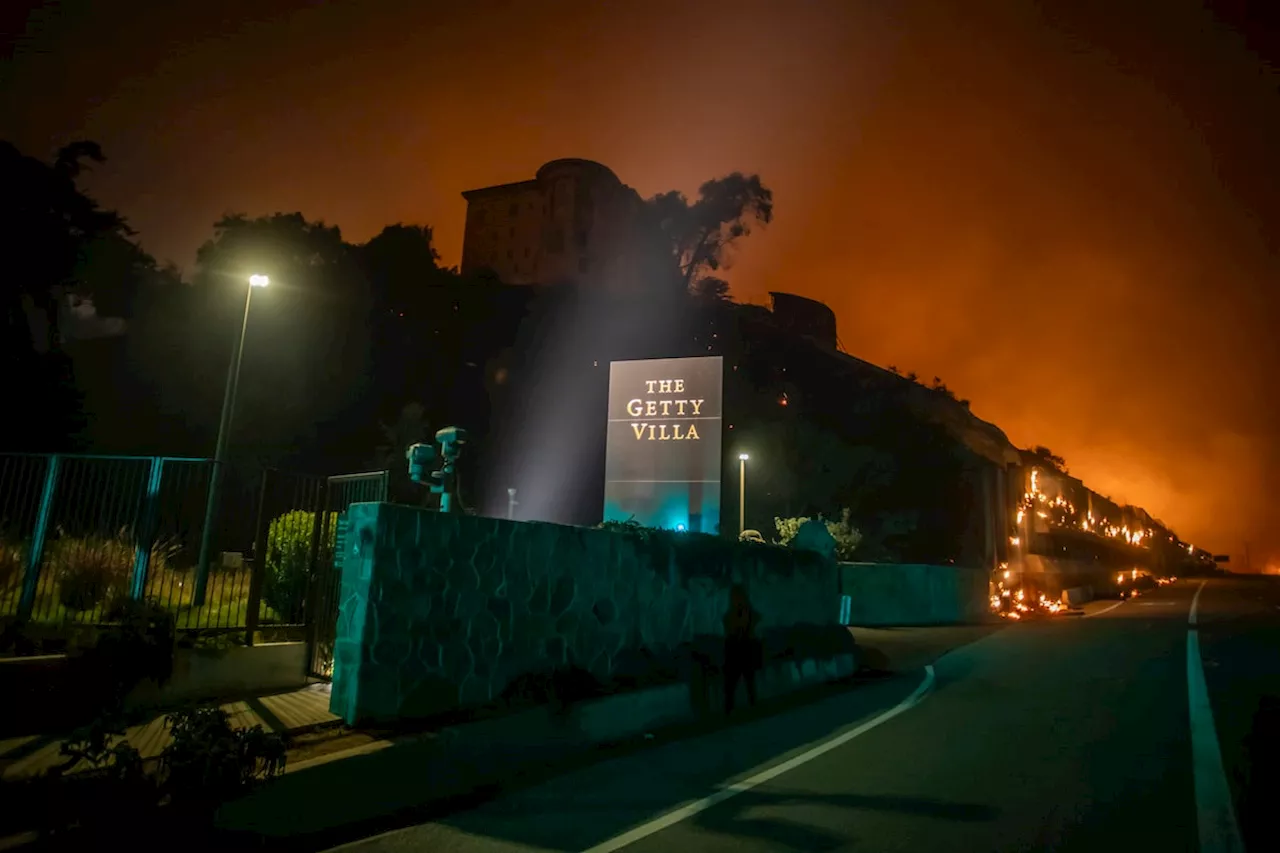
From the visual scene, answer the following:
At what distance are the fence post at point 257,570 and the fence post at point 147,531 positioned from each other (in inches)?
36.1

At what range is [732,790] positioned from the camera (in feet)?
21.8

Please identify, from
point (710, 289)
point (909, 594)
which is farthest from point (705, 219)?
point (909, 594)

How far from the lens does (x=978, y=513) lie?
4888cm

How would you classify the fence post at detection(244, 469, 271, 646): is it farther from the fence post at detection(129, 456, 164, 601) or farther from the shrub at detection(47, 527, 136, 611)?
the shrub at detection(47, 527, 136, 611)

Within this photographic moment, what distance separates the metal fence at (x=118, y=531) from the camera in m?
7.94

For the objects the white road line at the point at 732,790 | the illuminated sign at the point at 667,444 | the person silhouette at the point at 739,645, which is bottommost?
the white road line at the point at 732,790

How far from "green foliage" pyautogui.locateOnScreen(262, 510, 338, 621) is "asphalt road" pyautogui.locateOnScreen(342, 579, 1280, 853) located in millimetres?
3932

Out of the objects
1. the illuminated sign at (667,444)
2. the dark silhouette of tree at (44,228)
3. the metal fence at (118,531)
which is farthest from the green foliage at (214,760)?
the dark silhouette of tree at (44,228)

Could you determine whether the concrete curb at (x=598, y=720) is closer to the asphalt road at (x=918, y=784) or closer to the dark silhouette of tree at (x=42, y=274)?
the asphalt road at (x=918, y=784)

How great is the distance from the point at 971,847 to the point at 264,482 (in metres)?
6.96

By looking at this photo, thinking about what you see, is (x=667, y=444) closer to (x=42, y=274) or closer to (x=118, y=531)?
(x=118, y=531)

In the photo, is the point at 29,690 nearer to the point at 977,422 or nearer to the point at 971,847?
the point at 971,847

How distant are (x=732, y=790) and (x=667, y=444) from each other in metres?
12.8

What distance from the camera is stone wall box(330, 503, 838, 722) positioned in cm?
729
